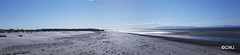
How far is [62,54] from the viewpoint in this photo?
985 cm

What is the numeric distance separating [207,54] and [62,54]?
10.9 metres

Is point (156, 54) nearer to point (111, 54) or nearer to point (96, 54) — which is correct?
point (111, 54)

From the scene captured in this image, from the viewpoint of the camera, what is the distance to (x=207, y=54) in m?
10.1

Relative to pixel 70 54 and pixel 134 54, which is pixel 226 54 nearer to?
pixel 134 54

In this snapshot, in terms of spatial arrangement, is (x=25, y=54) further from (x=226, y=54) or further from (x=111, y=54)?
(x=226, y=54)

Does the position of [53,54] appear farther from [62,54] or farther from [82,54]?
[82,54]

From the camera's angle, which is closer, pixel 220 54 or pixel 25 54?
pixel 25 54

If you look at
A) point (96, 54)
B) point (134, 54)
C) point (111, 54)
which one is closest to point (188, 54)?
point (134, 54)

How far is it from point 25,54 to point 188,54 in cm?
1189

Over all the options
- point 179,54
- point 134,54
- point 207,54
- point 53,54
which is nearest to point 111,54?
point 134,54

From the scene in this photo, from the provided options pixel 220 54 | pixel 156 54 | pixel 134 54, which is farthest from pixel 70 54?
pixel 220 54

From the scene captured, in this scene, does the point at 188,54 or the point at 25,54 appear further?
the point at 188,54

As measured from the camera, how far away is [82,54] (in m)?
9.88

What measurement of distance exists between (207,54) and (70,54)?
10326mm
